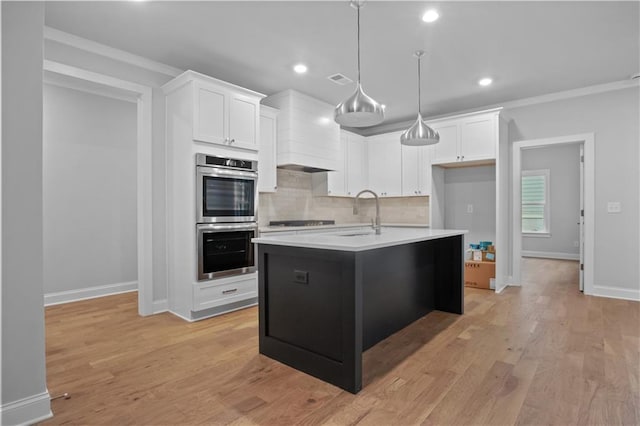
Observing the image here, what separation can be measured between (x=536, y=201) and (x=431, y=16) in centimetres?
688

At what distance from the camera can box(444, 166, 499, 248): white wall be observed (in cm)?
548

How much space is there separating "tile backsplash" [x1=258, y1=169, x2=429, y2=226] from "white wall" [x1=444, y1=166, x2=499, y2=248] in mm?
411

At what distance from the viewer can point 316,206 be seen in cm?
575

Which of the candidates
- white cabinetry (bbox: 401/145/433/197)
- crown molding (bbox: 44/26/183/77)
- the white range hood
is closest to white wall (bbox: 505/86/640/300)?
white cabinetry (bbox: 401/145/433/197)

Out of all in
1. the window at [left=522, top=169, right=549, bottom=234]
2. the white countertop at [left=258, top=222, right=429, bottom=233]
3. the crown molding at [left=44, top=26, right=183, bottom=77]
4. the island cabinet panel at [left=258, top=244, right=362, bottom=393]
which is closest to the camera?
the island cabinet panel at [left=258, top=244, right=362, bottom=393]

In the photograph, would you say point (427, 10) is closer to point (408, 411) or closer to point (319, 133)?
point (319, 133)

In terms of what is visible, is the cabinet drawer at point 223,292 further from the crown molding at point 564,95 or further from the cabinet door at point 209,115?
the crown molding at point 564,95

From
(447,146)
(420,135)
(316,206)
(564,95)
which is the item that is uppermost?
(564,95)

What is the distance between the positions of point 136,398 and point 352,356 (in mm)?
1264

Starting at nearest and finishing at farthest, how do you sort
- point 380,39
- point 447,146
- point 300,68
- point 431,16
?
point 431,16 < point 380,39 < point 300,68 < point 447,146

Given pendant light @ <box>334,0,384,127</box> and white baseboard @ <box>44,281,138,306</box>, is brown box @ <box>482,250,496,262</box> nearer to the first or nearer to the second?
pendant light @ <box>334,0,384,127</box>

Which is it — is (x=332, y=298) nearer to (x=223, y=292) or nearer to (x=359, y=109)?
(x=359, y=109)

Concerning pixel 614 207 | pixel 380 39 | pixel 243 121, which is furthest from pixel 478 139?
pixel 243 121

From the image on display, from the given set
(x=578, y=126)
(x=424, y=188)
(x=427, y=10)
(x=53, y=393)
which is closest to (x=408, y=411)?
(x=53, y=393)
